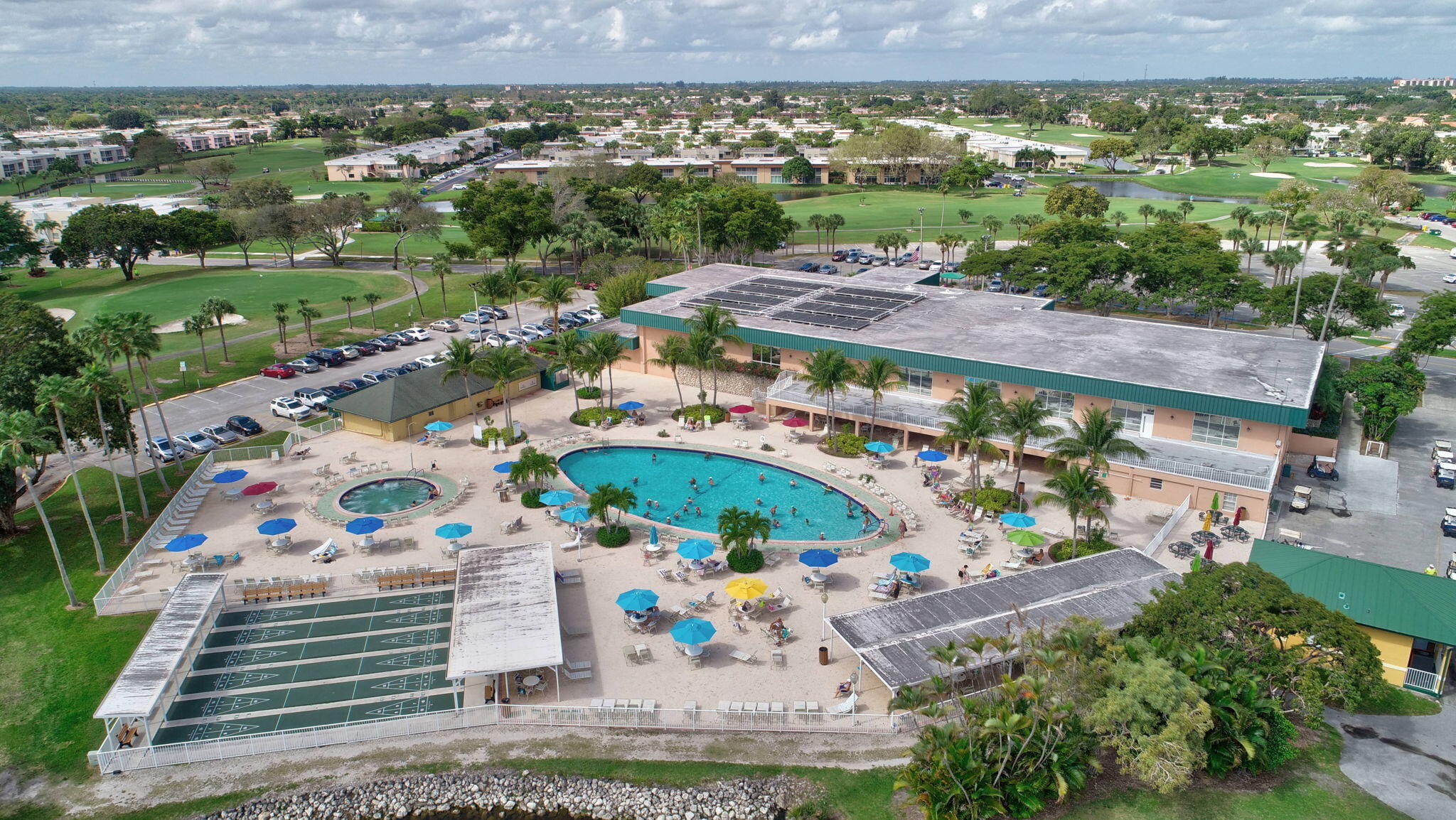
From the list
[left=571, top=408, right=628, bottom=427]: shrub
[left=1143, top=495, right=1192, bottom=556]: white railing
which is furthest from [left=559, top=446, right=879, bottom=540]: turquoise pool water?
[left=1143, top=495, right=1192, bottom=556]: white railing

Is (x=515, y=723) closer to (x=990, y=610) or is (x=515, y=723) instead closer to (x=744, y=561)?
(x=744, y=561)

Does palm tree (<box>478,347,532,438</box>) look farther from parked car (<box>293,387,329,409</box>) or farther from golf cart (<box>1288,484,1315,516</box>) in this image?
golf cart (<box>1288,484,1315,516</box>)

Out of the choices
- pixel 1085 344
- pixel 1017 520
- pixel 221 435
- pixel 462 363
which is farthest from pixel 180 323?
pixel 1085 344

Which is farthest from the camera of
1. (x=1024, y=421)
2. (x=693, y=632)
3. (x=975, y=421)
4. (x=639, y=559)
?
(x=975, y=421)

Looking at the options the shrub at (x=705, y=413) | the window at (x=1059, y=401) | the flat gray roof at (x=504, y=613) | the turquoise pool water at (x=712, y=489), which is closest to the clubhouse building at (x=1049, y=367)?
the window at (x=1059, y=401)

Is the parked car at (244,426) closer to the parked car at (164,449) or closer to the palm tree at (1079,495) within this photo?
the parked car at (164,449)

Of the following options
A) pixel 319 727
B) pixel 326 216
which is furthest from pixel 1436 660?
pixel 326 216

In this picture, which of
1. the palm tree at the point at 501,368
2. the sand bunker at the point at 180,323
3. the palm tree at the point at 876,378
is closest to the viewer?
the palm tree at the point at 876,378

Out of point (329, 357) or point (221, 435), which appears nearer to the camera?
point (221, 435)
